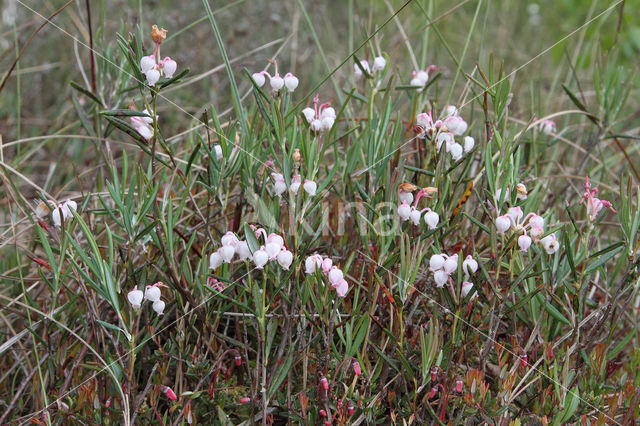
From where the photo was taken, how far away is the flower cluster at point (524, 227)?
51.6 inches

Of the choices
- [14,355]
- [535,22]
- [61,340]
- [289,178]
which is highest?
[289,178]

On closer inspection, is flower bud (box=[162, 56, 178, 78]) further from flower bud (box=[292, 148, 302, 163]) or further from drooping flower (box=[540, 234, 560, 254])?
drooping flower (box=[540, 234, 560, 254])

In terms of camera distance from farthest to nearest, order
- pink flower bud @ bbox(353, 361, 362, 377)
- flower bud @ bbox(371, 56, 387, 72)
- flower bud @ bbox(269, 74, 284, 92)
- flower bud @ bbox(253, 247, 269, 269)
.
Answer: flower bud @ bbox(371, 56, 387, 72)
flower bud @ bbox(269, 74, 284, 92)
pink flower bud @ bbox(353, 361, 362, 377)
flower bud @ bbox(253, 247, 269, 269)

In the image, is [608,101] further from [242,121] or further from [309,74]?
[309,74]

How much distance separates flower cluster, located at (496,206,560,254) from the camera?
1.31 meters

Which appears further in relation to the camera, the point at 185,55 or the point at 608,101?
the point at 185,55

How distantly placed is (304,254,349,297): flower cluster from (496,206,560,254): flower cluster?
354 mm

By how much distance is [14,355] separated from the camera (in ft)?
5.76

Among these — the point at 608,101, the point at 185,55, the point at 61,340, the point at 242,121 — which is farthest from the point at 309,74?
the point at 61,340

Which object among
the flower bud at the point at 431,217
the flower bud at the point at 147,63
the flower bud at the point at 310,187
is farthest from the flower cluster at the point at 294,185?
the flower bud at the point at 147,63

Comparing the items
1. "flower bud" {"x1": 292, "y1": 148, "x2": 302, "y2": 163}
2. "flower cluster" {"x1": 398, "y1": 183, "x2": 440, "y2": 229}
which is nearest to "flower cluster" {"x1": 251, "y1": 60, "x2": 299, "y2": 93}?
"flower bud" {"x1": 292, "y1": 148, "x2": 302, "y2": 163}

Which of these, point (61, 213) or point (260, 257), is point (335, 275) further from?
point (61, 213)

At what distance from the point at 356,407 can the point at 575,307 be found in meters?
0.56

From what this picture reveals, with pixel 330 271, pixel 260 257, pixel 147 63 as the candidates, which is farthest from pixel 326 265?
pixel 147 63
